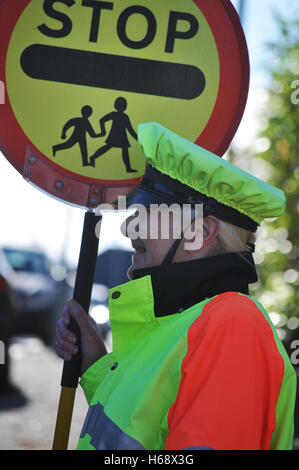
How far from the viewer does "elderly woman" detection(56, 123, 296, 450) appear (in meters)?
1.77

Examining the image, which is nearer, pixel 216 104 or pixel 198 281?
pixel 198 281

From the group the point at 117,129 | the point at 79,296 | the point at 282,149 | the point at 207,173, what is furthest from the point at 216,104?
the point at 282,149

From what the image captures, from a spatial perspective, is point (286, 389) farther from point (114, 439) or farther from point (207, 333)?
point (114, 439)

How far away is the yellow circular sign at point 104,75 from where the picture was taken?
2336mm

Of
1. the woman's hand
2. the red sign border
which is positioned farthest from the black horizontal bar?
the woman's hand

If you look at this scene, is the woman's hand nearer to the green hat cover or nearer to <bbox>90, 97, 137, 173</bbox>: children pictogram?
<bbox>90, 97, 137, 173</bbox>: children pictogram

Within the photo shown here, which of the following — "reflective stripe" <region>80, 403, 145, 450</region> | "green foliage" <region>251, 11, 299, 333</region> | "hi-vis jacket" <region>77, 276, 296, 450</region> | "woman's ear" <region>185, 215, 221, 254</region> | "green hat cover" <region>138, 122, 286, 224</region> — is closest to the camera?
"hi-vis jacket" <region>77, 276, 296, 450</region>

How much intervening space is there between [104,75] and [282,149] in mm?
6611

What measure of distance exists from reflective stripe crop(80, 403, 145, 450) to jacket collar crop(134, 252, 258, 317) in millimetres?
344

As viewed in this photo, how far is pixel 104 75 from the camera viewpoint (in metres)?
2.36

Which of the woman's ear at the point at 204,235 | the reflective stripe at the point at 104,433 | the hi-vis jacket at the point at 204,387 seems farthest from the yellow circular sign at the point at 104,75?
the reflective stripe at the point at 104,433

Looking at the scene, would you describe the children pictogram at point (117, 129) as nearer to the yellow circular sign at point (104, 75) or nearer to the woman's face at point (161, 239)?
the yellow circular sign at point (104, 75)

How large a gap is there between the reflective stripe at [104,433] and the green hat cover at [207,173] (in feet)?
2.36

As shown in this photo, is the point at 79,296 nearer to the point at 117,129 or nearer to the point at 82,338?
the point at 82,338
